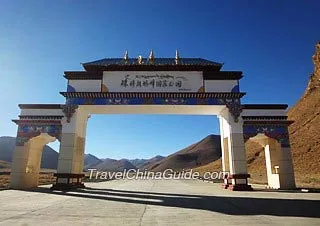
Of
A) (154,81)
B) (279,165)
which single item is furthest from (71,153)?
(279,165)

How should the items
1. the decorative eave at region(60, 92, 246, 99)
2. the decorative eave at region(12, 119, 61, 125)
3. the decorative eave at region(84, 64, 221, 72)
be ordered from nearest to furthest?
the decorative eave at region(60, 92, 246, 99)
the decorative eave at region(12, 119, 61, 125)
the decorative eave at region(84, 64, 221, 72)

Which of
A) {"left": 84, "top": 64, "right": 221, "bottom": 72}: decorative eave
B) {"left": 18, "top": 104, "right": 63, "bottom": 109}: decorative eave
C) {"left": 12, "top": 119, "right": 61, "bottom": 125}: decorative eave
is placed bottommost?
{"left": 12, "top": 119, "right": 61, "bottom": 125}: decorative eave

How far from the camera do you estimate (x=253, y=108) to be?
18875mm

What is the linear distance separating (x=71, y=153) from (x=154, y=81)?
7.81 m

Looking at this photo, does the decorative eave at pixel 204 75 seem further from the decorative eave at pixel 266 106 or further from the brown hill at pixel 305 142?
the brown hill at pixel 305 142

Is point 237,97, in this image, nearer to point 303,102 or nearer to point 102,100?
point 102,100

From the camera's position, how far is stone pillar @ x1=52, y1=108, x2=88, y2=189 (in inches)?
687

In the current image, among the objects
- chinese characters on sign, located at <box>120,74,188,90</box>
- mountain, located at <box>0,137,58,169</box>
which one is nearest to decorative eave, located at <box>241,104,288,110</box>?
chinese characters on sign, located at <box>120,74,188,90</box>

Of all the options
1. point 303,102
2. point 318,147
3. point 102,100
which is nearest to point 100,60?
point 102,100

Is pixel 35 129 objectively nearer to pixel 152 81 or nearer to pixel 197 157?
pixel 152 81

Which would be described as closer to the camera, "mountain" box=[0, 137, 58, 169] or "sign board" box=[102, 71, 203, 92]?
"sign board" box=[102, 71, 203, 92]

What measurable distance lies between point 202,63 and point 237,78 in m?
2.86

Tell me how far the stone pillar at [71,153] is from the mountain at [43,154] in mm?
124679

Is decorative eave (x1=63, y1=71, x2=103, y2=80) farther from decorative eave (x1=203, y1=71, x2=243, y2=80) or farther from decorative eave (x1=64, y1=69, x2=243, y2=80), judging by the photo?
decorative eave (x1=203, y1=71, x2=243, y2=80)
